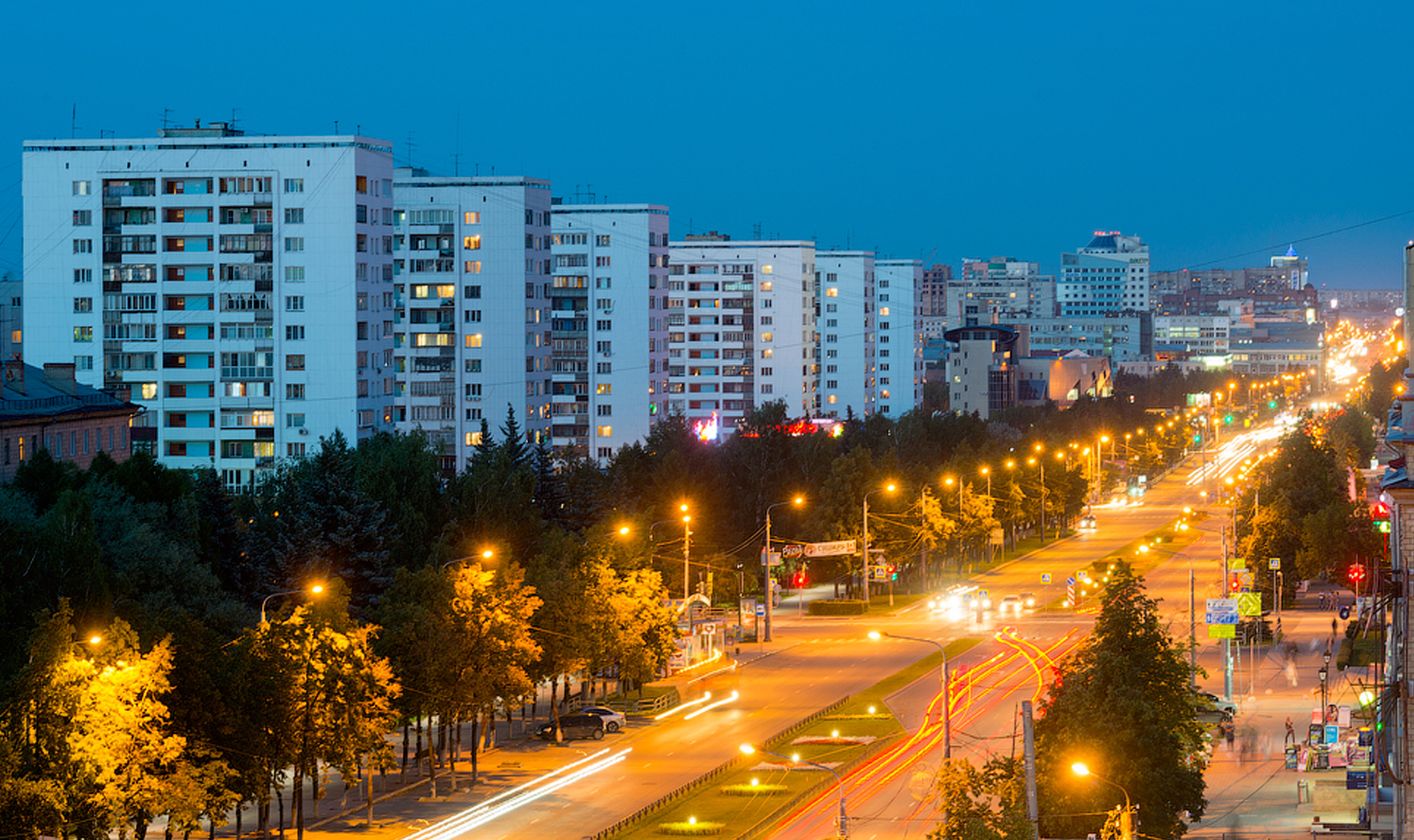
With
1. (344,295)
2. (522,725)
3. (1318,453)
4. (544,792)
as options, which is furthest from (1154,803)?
(344,295)

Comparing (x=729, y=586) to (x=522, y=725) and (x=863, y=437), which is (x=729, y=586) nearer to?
(x=522, y=725)

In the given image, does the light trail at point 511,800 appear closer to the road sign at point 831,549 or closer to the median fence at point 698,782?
the median fence at point 698,782

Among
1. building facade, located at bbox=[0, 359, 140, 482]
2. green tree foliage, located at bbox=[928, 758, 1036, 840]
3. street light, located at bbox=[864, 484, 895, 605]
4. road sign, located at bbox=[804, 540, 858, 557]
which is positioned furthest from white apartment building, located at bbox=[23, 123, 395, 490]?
green tree foliage, located at bbox=[928, 758, 1036, 840]

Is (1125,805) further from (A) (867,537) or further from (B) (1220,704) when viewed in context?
(A) (867,537)

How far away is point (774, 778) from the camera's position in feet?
189

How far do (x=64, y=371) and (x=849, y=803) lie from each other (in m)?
57.9

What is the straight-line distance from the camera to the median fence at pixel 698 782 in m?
51.0

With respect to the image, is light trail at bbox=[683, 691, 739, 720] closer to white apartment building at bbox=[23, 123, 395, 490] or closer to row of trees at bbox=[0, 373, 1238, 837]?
row of trees at bbox=[0, 373, 1238, 837]

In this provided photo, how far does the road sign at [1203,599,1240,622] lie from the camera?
6625 centimetres

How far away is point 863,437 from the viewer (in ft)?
449

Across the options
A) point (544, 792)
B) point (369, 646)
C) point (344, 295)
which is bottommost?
point (544, 792)

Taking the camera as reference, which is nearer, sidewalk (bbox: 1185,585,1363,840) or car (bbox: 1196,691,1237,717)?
sidewalk (bbox: 1185,585,1363,840)

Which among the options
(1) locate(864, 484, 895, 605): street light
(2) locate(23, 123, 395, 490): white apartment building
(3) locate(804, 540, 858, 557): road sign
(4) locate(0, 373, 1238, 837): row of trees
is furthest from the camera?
(2) locate(23, 123, 395, 490): white apartment building

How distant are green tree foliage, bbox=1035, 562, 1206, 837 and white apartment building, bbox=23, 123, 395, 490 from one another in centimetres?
7936
